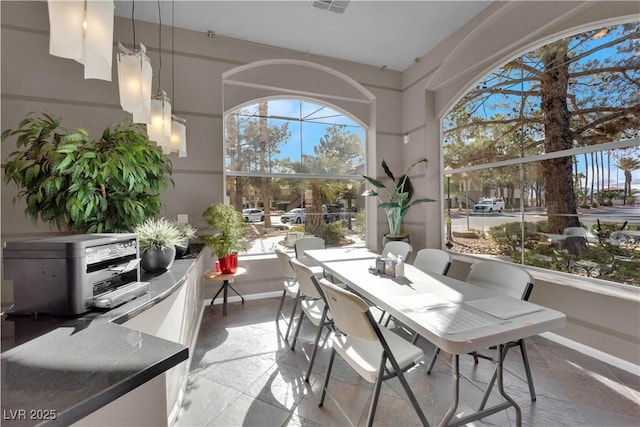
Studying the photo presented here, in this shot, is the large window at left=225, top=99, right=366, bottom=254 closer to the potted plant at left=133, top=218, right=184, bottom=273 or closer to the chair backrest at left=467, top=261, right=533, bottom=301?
the potted plant at left=133, top=218, right=184, bottom=273

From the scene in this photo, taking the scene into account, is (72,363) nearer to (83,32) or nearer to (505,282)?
(83,32)

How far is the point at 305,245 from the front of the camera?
3.84 meters

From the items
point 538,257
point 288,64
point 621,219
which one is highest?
point 288,64

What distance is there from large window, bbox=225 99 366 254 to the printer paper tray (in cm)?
288

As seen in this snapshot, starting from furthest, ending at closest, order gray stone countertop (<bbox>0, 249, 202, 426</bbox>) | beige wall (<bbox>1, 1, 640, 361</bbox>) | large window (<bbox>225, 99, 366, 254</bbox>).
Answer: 1. large window (<bbox>225, 99, 366, 254</bbox>)
2. beige wall (<bbox>1, 1, 640, 361</bbox>)
3. gray stone countertop (<bbox>0, 249, 202, 426</bbox>)

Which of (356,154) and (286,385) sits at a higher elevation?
(356,154)

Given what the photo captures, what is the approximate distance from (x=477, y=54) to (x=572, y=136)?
5.40 feet

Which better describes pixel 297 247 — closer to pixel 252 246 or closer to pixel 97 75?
pixel 252 246

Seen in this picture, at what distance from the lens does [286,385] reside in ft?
7.02

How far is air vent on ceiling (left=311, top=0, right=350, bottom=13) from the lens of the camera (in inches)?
131

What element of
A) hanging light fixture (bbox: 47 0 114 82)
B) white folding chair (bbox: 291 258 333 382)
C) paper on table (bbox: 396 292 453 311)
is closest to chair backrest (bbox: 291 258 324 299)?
white folding chair (bbox: 291 258 333 382)

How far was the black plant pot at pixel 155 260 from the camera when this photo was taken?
1.91 m

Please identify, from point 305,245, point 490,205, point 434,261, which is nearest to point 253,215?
point 305,245

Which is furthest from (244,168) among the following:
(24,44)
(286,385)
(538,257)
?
(538,257)
